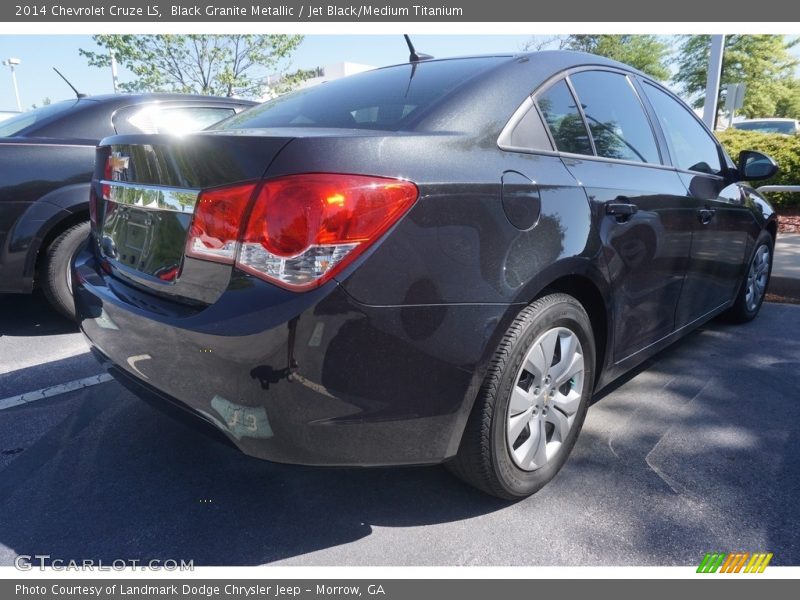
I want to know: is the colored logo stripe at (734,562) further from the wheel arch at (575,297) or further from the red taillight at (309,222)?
the red taillight at (309,222)

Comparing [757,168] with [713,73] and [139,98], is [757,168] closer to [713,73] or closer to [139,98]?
[139,98]

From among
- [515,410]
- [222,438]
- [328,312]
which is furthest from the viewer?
[515,410]

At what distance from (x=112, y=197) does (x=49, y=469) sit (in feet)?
3.70

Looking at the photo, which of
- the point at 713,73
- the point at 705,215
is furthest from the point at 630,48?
the point at 705,215

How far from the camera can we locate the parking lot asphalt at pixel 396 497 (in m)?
1.88

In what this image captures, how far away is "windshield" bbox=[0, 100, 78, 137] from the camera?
155 inches

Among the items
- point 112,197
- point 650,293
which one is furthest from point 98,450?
point 650,293

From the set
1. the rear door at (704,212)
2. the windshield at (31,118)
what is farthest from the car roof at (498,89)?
the windshield at (31,118)

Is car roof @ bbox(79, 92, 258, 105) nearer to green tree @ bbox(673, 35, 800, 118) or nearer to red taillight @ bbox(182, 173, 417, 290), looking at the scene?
red taillight @ bbox(182, 173, 417, 290)

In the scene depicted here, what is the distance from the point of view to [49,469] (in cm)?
232

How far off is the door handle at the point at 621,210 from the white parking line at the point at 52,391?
270 centimetres

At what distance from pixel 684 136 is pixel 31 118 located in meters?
4.29

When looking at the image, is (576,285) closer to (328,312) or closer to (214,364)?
(328,312)

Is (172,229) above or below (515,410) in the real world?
above
